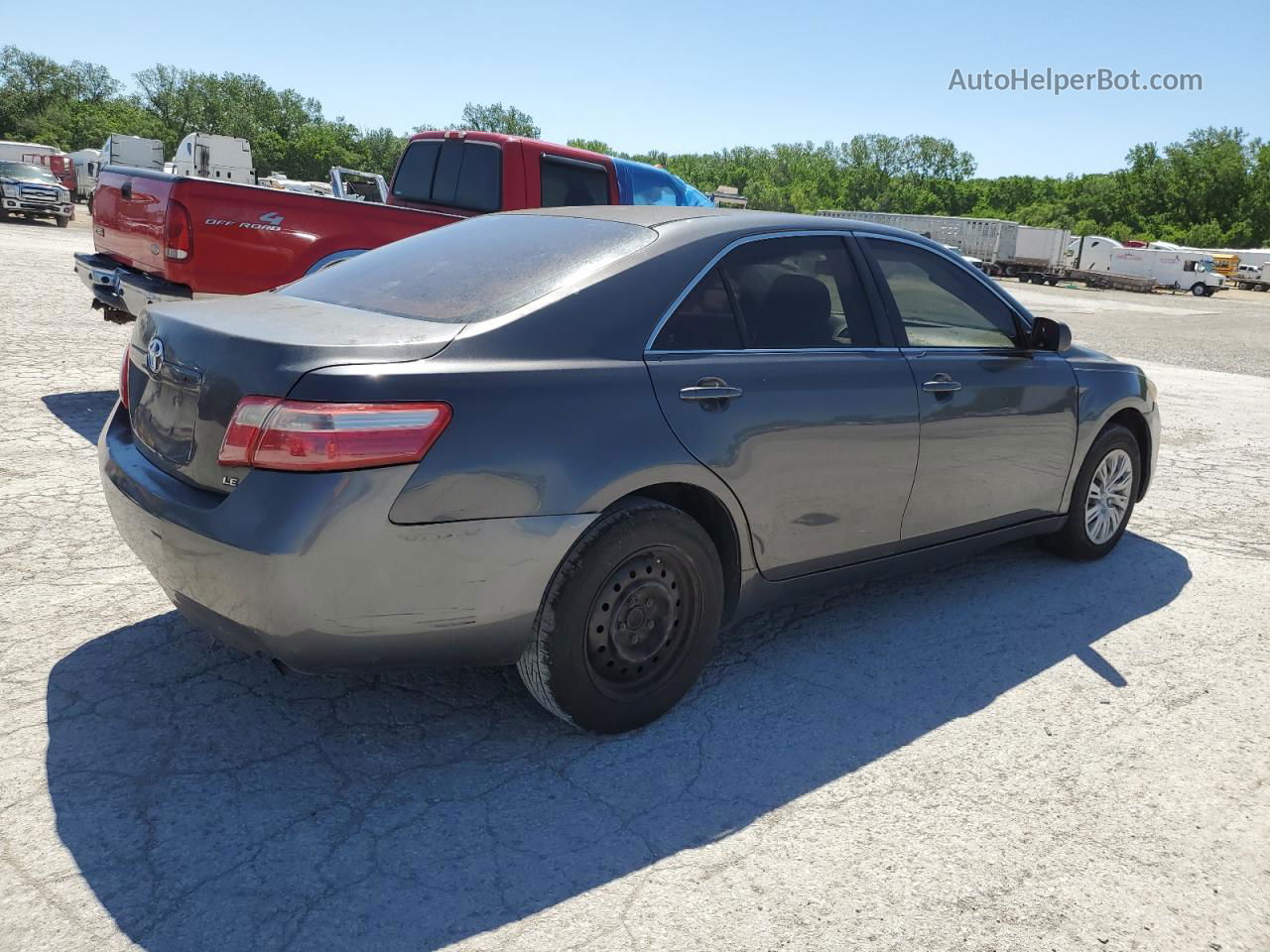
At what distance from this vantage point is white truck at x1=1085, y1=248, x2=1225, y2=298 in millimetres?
48062

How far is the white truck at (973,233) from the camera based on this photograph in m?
48.9

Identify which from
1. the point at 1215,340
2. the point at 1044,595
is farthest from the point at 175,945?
the point at 1215,340

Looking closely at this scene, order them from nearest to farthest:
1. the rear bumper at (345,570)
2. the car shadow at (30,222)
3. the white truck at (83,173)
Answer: the rear bumper at (345,570), the car shadow at (30,222), the white truck at (83,173)

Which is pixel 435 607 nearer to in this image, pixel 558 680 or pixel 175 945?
pixel 558 680

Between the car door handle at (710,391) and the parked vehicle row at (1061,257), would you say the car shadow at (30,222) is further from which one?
the car door handle at (710,391)

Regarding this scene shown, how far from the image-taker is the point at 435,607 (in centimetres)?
275

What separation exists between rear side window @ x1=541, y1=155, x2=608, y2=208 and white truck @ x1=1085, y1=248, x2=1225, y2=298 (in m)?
47.0

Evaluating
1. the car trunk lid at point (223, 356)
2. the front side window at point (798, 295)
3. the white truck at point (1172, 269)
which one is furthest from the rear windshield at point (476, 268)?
the white truck at point (1172, 269)

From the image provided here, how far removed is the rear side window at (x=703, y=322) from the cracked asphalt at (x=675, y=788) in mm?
1226

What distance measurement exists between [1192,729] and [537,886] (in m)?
2.40

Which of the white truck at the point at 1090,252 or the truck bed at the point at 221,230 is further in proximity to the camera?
the white truck at the point at 1090,252

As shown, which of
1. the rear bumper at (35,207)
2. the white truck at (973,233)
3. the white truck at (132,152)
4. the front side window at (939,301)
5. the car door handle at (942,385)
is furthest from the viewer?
the white truck at (973,233)

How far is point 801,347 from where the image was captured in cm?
368

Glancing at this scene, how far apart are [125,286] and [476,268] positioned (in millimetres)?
4422
